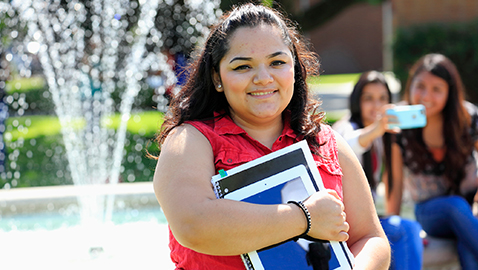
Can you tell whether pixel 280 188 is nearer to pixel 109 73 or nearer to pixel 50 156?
pixel 50 156

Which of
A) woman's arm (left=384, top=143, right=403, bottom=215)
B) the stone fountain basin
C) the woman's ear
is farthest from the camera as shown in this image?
the stone fountain basin

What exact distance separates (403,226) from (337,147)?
4.75 feet

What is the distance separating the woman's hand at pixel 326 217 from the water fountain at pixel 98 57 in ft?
18.5

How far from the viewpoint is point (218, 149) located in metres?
1.66

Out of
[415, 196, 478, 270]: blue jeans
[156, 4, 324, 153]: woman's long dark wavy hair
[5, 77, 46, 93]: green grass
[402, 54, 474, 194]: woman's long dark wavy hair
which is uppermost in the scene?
[156, 4, 324, 153]: woman's long dark wavy hair

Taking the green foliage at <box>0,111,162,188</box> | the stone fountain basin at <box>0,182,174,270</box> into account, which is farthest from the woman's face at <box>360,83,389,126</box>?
the green foliage at <box>0,111,162,188</box>

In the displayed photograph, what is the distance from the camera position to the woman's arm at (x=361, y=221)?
1.66 meters

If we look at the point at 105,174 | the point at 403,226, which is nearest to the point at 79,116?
the point at 105,174

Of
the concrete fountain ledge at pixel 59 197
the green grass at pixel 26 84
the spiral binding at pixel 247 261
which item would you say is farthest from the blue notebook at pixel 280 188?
the green grass at pixel 26 84

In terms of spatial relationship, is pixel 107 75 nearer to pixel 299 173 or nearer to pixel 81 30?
pixel 81 30

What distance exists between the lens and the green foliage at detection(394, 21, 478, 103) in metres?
11.2

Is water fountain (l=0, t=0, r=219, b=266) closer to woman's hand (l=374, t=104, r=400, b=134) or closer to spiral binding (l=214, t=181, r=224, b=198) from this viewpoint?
woman's hand (l=374, t=104, r=400, b=134)

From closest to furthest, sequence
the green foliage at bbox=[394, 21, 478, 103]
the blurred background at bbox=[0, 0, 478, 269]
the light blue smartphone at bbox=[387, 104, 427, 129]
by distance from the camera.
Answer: the light blue smartphone at bbox=[387, 104, 427, 129] < the blurred background at bbox=[0, 0, 478, 269] < the green foliage at bbox=[394, 21, 478, 103]

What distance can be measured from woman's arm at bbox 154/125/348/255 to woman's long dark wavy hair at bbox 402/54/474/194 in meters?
2.26
